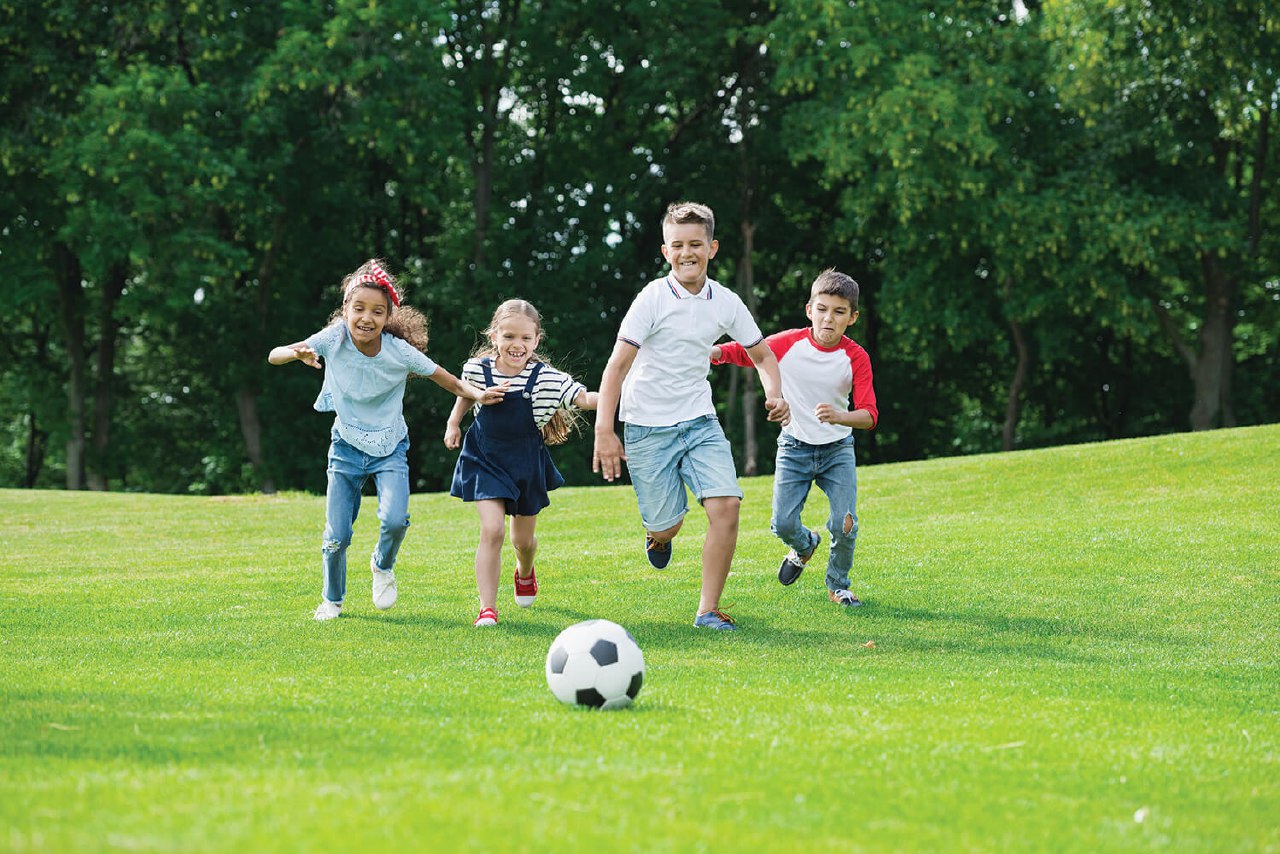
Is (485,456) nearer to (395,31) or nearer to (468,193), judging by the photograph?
(395,31)

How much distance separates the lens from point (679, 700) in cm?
556

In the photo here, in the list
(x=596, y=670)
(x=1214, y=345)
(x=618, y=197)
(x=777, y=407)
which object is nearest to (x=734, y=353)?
(x=777, y=407)

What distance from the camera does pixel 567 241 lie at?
33.7 m

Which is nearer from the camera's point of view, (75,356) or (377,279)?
(377,279)

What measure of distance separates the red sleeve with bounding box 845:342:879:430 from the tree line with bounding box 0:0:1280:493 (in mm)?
18000

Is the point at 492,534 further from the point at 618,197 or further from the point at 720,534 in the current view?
the point at 618,197

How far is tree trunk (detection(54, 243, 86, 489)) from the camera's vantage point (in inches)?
1196

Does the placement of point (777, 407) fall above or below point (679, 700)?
above

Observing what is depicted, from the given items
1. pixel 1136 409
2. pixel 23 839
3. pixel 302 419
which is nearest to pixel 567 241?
pixel 302 419

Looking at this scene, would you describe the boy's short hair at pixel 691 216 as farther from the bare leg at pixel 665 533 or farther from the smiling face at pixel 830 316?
the bare leg at pixel 665 533

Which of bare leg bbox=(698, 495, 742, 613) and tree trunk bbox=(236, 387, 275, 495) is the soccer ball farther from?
tree trunk bbox=(236, 387, 275, 495)

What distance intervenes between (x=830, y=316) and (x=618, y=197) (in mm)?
26156

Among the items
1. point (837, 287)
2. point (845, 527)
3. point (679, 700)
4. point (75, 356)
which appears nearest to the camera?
point (679, 700)

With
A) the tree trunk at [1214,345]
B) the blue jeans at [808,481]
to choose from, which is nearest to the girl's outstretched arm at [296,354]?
the blue jeans at [808,481]
